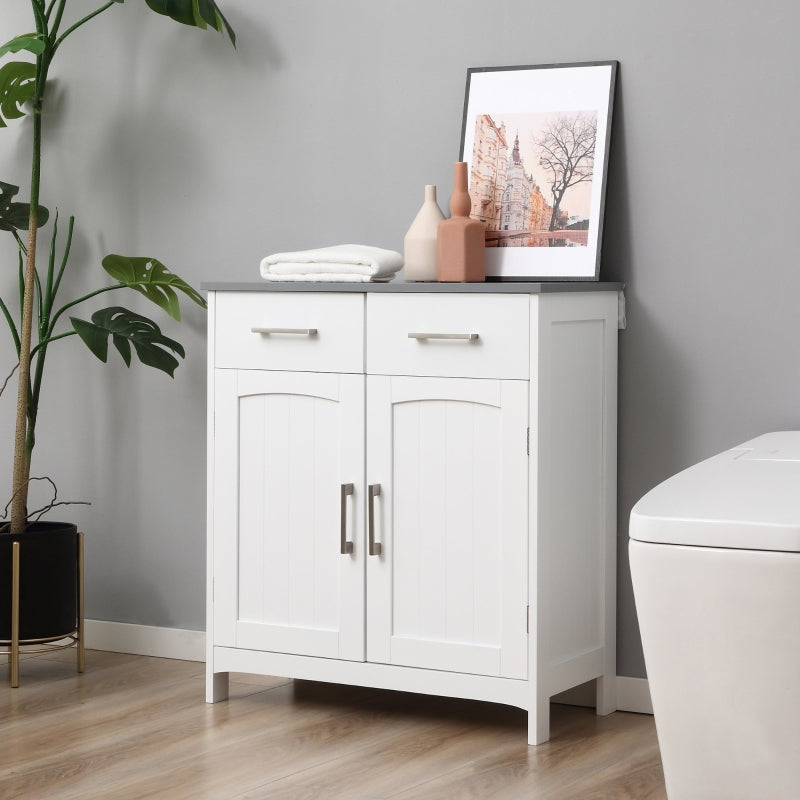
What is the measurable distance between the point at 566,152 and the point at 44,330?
4.39 ft

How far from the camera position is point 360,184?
2.97m

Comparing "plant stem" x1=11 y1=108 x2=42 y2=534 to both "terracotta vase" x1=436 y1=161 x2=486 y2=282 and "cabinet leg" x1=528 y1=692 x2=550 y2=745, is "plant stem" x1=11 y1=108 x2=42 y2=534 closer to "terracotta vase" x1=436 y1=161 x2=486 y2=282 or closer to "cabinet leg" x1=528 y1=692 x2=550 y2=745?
"terracotta vase" x1=436 y1=161 x2=486 y2=282

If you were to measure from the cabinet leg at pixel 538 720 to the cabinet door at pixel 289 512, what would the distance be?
0.38 m

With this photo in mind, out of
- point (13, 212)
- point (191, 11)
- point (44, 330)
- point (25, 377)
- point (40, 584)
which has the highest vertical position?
point (191, 11)

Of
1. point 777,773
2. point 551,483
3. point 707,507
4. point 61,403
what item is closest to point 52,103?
point 61,403

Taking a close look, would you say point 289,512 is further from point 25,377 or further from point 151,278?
point 25,377

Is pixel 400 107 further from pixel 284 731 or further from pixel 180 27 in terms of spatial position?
pixel 284 731

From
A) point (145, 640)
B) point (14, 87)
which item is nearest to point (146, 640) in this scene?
point (145, 640)

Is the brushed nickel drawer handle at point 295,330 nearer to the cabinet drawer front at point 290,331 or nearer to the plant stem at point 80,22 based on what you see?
the cabinet drawer front at point 290,331

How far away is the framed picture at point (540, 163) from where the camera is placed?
2.69 metres

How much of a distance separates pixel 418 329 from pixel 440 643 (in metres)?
0.63

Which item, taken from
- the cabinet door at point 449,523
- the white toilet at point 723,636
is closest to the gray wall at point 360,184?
the cabinet door at point 449,523

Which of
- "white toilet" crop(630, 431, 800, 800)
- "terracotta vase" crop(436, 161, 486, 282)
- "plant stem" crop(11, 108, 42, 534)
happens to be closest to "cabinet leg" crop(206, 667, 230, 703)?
"plant stem" crop(11, 108, 42, 534)

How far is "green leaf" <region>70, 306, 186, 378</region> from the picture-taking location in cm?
290
